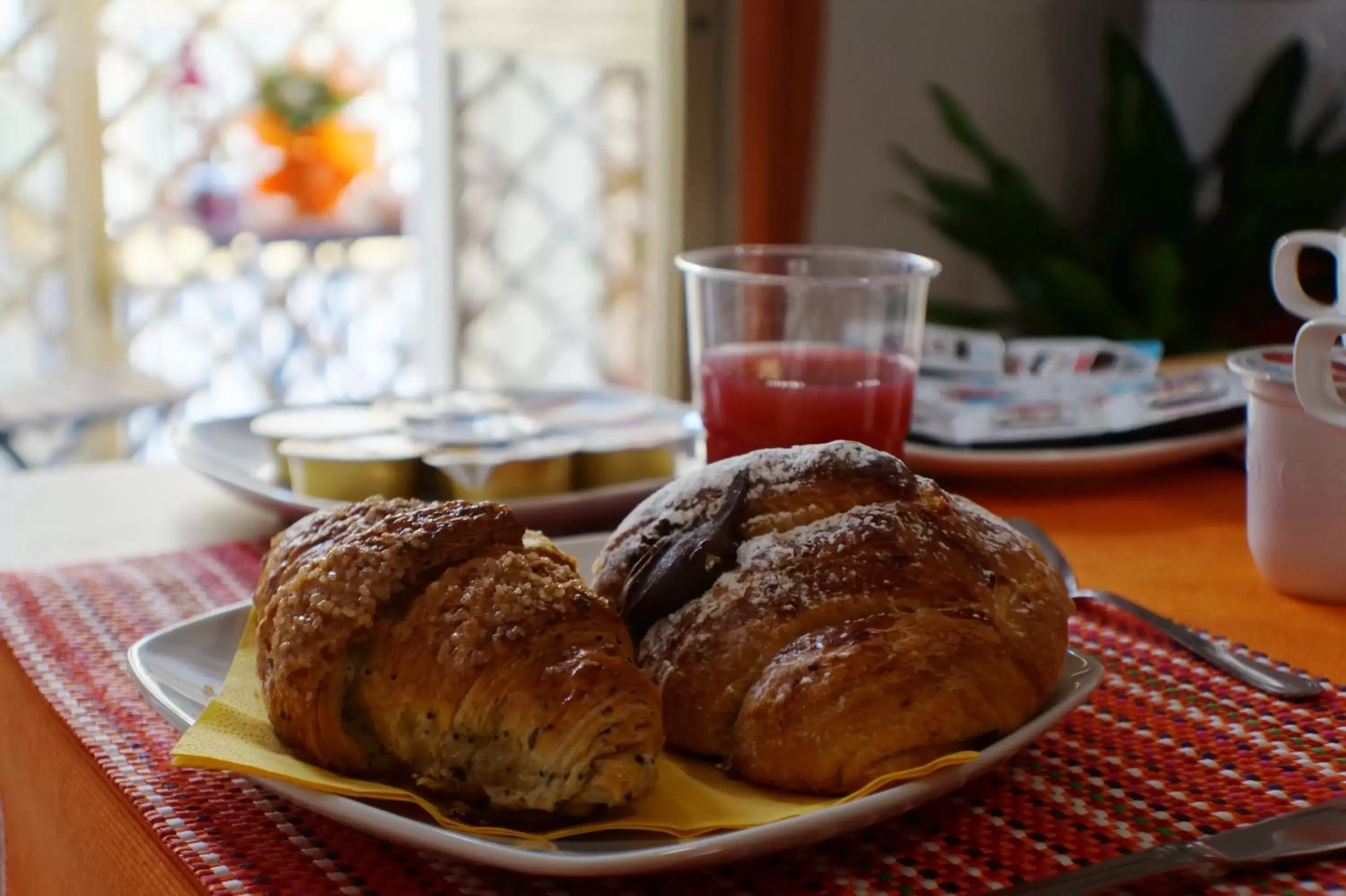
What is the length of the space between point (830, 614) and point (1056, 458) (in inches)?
21.0

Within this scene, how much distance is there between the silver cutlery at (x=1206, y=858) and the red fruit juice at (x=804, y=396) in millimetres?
410

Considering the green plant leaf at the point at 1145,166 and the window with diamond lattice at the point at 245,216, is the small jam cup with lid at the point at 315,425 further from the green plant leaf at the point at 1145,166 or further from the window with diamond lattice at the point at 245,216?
the window with diamond lattice at the point at 245,216

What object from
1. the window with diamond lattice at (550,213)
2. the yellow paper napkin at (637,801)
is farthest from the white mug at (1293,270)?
the window with diamond lattice at (550,213)

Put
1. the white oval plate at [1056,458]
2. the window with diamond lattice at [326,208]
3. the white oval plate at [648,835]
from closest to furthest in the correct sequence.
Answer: the white oval plate at [648,835] → the white oval plate at [1056,458] → the window with diamond lattice at [326,208]

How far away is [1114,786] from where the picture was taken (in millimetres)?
528

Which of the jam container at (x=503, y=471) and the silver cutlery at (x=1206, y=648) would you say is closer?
the silver cutlery at (x=1206, y=648)

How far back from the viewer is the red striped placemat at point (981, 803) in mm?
458

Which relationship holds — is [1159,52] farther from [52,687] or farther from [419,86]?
[52,687]

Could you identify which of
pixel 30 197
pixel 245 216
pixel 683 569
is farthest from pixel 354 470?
pixel 245 216

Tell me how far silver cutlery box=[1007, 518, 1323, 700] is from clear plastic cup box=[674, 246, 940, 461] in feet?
0.46

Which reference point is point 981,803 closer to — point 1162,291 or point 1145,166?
point 1162,291

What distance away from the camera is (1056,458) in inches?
39.0

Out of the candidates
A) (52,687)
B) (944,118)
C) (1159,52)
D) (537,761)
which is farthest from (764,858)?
(1159,52)

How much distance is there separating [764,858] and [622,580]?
14 centimetres
